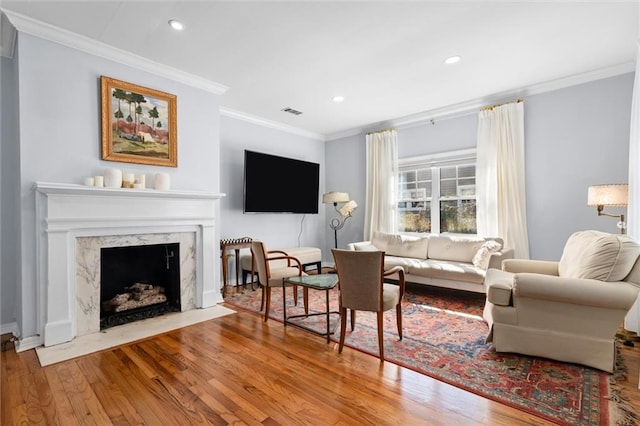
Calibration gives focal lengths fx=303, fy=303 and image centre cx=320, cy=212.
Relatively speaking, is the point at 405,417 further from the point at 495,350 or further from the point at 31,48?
the point at 31,48

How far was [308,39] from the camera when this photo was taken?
2877 mm

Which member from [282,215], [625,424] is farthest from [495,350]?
[282,215]

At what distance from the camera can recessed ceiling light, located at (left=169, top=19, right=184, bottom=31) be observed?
2.61 m

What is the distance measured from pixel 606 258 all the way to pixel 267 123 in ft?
15.8

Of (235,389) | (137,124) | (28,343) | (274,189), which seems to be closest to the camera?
(235,389)

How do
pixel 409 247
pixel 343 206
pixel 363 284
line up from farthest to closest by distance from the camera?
pixel 343 206 < pixel 409 247 < pixel 363 284

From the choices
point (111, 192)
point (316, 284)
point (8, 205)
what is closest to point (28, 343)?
point (8, 205)

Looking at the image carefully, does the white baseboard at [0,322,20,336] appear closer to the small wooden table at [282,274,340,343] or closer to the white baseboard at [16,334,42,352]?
the white baseboard at [16,334,42,352]

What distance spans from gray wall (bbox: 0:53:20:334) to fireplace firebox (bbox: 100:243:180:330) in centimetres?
72

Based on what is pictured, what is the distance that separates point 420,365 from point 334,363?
0.65 m

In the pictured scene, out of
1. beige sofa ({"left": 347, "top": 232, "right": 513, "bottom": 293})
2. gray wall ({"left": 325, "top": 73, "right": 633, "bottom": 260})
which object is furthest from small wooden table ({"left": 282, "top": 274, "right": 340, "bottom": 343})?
gray wall ({"left": 325, "top": 73, "right": 633, "bottom": 260})

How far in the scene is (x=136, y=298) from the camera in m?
3.43

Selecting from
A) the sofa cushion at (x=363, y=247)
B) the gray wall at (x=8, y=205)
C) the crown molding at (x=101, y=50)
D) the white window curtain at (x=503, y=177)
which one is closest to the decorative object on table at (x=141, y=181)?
the gray wall at (x=8, y=205)

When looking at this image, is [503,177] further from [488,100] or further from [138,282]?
[138,282]
